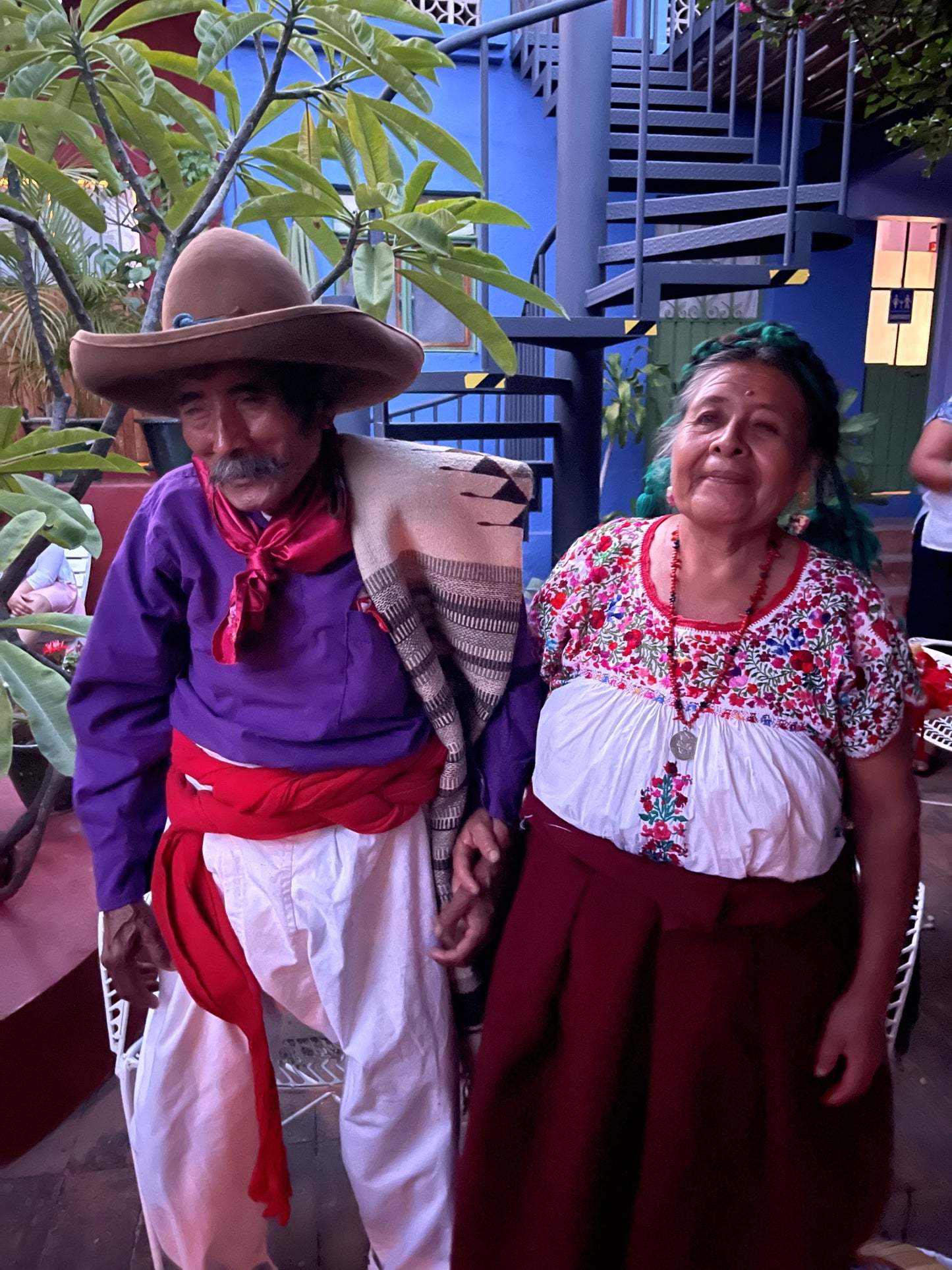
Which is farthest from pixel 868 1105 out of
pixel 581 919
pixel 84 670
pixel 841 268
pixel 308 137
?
pixel 841 268

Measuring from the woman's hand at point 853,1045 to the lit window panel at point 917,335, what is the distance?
20.9 ft

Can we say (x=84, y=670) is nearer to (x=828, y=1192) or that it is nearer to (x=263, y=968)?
(x=263, y=968)

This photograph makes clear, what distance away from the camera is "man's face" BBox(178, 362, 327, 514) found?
103cm

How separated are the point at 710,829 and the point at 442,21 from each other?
6002 mm

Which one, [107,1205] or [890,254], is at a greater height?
[890,254]

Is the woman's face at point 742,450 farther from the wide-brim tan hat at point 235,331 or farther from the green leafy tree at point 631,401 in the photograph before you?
the green leafy tree at point 631,401

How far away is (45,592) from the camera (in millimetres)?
2469

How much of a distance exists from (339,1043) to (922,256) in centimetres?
685

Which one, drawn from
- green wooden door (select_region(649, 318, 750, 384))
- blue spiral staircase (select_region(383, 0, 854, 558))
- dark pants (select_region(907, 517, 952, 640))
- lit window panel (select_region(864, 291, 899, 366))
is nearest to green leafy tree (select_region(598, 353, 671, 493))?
green wooden door (select_region(649, 318, 750, 384))

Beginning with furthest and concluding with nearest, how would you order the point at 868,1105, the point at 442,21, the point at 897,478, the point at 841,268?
the point at 897,478, the point at 841,268, the point at 442,21, the point at 868,1105

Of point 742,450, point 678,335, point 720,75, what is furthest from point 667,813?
point 678,335

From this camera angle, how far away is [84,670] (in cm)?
119

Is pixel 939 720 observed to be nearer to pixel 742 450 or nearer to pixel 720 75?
pixel 742 450

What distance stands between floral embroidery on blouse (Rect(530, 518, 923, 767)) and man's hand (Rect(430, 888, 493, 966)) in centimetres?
37
